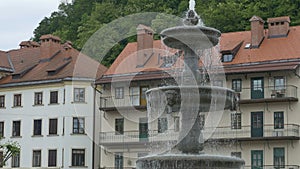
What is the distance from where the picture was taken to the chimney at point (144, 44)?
54.6 meters

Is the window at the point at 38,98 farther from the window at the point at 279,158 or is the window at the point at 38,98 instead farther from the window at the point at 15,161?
the window at the point at 279,158

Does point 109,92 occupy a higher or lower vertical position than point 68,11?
lower

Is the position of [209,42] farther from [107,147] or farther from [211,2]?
[211,2]

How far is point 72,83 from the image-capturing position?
56281 millimetres

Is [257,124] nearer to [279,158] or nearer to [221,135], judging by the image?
[221,135]

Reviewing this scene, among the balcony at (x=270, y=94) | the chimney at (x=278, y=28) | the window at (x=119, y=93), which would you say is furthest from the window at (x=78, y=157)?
the chimney at (x=278, y=28)

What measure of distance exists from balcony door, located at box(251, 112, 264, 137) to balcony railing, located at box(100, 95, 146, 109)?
27.2 ft

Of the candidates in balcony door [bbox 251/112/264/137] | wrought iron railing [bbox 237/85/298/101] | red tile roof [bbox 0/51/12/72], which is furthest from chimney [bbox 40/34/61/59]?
balcony door [bbox 251/112/264/137]

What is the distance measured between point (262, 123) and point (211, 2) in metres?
22.5

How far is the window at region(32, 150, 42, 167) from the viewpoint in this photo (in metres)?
56.3

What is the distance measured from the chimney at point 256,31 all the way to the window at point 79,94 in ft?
48.1

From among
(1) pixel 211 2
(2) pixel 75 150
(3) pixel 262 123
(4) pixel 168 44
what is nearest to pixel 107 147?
(2) pixel 75 150

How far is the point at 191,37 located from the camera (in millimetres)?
20656

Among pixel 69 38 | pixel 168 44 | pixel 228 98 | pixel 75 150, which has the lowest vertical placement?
pixel 75 150
